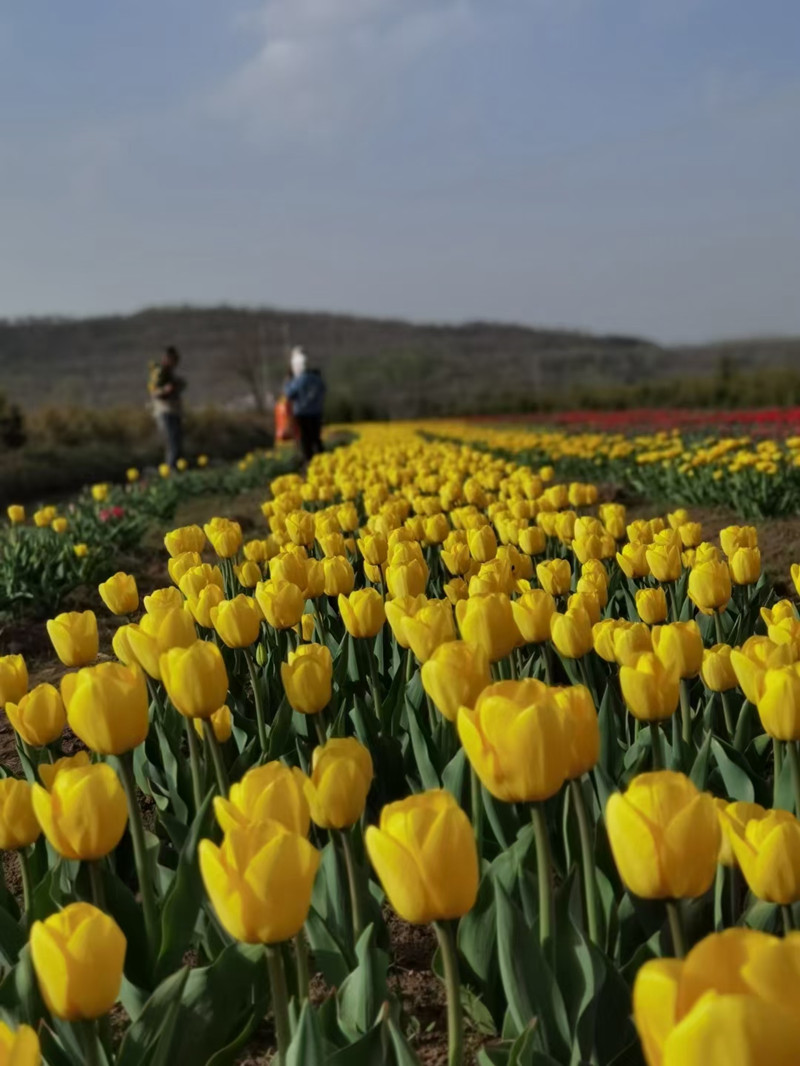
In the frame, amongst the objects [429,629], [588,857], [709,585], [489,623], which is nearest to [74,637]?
[429,629]

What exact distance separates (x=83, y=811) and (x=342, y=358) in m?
72.7

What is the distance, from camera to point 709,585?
8.28 ft

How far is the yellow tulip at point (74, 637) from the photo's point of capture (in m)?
2.28

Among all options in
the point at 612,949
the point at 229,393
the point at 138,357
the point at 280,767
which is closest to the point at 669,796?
the point at 280,767

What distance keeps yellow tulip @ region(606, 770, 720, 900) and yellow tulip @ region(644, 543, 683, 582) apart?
5.94 ft

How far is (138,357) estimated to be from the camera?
77312mm

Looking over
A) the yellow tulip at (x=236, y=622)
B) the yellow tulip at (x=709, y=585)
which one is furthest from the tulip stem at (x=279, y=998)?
the yellow tulip at (x=709, y=585)

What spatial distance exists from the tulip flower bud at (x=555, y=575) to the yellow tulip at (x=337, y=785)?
1.56 metres

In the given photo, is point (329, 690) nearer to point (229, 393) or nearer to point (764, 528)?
point (764, 528)

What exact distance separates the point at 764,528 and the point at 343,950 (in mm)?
5586

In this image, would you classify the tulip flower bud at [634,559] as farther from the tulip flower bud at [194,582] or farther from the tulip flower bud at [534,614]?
the tulip flower bud at [194,582]

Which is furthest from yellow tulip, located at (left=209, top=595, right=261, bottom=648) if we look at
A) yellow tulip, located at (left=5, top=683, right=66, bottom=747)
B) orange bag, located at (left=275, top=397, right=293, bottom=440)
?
orange bag, located at (left=275, top=397, right=293, bottom=440)

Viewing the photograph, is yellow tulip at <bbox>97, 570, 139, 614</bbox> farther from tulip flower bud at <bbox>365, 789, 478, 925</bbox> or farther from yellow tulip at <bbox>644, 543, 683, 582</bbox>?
tulip flower bud at <bbox>365, 789, 478, 925</bbox>

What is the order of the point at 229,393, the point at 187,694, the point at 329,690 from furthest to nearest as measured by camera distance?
the point at 229,393 → the point at 329,690 → the point at 187,694
